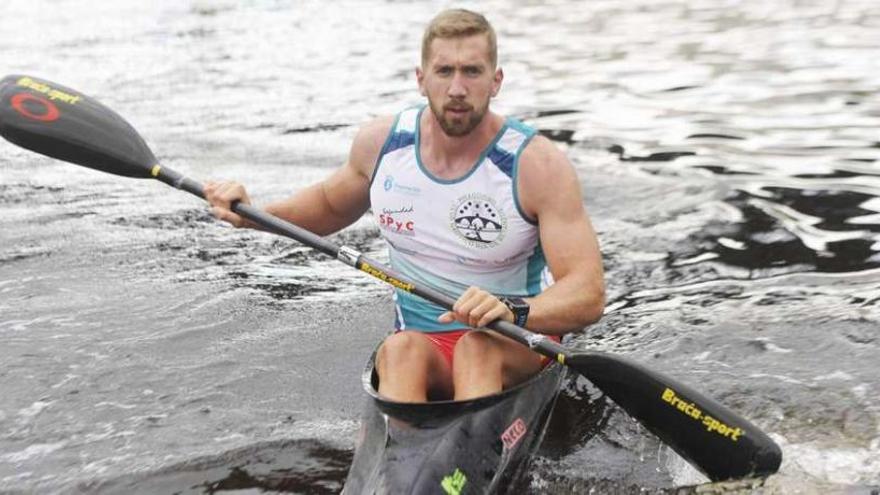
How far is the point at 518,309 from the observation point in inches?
173

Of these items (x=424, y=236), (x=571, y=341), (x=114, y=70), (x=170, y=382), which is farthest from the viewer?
(x=114, y=70)

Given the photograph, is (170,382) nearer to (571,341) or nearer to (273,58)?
(571,341)

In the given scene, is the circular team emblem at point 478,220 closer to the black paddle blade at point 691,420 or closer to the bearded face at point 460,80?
the bearded face at point 460,80

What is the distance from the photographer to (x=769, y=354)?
620 cm

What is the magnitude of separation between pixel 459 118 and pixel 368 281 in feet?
11.2

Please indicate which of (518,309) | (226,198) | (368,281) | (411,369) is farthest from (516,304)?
(368,281)

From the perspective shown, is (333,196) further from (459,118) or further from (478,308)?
(478,308)

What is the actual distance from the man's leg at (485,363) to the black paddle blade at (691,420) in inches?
11.4

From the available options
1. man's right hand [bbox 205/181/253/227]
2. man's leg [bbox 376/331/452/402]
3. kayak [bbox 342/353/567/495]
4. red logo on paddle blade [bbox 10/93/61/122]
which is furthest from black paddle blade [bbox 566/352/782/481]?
red logo on paddle blade [bbox 10/93/61/122]

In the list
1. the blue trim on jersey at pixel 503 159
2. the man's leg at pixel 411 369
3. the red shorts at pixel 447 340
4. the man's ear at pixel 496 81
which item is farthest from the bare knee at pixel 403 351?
the man's ear at pixel 496 81

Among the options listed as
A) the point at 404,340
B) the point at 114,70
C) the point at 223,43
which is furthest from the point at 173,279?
the point at 223,43

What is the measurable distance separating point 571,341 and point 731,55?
1057 cm

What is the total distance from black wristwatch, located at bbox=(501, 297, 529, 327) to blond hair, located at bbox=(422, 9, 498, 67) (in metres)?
1.02

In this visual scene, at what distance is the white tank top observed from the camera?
470cm
